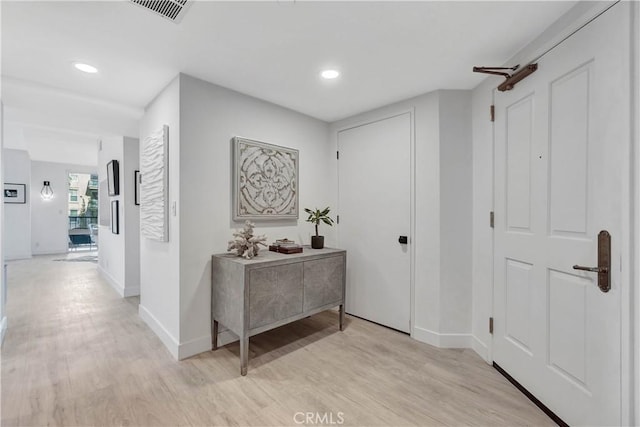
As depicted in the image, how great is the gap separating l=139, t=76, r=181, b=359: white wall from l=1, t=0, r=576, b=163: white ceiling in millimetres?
196

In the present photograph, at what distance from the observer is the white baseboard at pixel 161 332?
2365 millimetres

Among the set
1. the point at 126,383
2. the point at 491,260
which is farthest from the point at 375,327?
the point at 126,383

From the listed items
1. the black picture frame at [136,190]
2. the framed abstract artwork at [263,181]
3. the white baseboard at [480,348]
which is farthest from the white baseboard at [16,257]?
the white baseboard at [480,348]

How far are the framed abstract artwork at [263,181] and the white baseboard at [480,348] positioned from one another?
2.08m

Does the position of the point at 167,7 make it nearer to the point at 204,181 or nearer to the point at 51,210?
the point at 204,181

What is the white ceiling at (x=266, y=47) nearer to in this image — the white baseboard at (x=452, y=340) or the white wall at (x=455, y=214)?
the white wall at (x=455, y=214)

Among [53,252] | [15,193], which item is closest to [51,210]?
[15,193]

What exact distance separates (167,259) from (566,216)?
2937 mm

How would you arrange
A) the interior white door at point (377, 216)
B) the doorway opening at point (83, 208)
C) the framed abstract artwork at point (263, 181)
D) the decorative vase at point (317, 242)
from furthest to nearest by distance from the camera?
the doorway opening at point (83, 208) < the decorative vase at point (317, 242) < the interior white door at point (377, 216) < the framed abstract artwork at point (263, 181)

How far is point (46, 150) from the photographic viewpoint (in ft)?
19.5

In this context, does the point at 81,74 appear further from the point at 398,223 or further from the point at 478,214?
the point at 478,214

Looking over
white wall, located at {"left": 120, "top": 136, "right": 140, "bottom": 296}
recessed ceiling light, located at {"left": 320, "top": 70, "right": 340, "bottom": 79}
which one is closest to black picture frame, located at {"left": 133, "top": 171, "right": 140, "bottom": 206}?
white wall, located at {"left": 120, "top": 136, "right": 140, "bottom": 296}

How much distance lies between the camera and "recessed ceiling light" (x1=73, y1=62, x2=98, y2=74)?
222 cm

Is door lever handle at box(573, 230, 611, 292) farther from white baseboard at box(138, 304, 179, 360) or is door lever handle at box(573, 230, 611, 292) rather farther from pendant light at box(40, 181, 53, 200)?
pendant light at box(40, 181, 53, 200)
